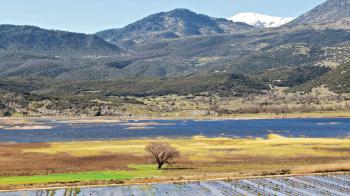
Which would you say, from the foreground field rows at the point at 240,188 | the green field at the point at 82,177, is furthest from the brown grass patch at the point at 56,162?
the foreground field rows at the point at 240,188

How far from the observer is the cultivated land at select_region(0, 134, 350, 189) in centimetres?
9944

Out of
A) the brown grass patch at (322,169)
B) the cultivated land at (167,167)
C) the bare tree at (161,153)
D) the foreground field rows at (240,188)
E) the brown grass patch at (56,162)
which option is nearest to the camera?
the foreground field rows at (240,188)

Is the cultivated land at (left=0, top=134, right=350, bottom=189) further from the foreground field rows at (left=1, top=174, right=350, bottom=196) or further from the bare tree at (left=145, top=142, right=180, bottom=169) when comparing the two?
the foreground field rows at (left=1, top=174, right=350, bottom=196)

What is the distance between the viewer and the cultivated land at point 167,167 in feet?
326

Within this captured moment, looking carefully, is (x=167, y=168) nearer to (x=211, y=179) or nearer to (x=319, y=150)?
(x=211, y=179)

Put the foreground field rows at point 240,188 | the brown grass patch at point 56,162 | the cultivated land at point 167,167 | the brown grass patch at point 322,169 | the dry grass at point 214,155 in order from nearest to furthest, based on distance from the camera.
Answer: the foreground field rows at point 240,188 → the cultivated land at point 167,167 → the brown grass patch at point 322,169 → the brown grass patch at point 56,162 → the dry grass at point 214,155

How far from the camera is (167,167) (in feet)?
373

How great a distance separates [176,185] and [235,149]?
55826 mm

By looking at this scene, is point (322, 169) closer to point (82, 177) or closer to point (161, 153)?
point (161, 153)

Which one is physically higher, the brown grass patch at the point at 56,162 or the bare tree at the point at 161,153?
the bare tree at the point at 161,153

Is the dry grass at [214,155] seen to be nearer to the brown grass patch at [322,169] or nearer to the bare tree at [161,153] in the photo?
the bare tree at [161,153]

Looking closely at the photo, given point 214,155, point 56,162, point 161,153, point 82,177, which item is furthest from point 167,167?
point 56,162

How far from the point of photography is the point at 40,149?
507ft

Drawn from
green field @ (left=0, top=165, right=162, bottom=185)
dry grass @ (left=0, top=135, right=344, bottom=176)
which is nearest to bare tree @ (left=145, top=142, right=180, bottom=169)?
dry grass @ (left=0, top=135, right=344, bottom=176)
